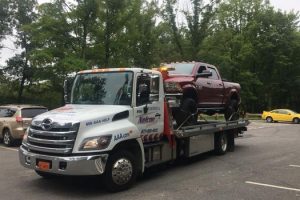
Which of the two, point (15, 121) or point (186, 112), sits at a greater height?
point (186, 112)

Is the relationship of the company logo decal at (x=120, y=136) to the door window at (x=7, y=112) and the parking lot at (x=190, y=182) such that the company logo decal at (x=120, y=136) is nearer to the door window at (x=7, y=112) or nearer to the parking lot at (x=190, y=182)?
the parking lot at (x=190, y=182)

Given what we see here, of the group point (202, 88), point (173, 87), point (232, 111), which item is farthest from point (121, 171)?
point (232, 111)

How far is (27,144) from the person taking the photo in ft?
27.1

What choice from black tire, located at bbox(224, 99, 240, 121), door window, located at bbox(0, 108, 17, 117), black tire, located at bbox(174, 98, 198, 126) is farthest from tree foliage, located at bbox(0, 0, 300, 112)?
black tire, located at bbox(174, 98, 198, 126)

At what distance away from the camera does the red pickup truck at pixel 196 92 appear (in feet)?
35.1

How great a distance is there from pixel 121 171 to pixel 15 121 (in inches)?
330

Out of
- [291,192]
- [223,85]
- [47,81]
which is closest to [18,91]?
[47,81]

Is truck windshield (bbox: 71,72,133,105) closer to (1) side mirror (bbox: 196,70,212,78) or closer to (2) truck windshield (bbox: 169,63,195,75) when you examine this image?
(2) truck windshield (bbox: 169,63,195,75)

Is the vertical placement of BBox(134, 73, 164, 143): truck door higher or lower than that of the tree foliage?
lower

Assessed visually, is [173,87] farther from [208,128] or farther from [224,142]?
[224,142]

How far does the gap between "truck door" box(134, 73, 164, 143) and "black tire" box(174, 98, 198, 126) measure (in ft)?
4.15

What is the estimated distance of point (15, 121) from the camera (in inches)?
599

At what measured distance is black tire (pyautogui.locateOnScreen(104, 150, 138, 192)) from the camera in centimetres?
787

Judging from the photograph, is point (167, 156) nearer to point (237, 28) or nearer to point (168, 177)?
point (168, 177)
